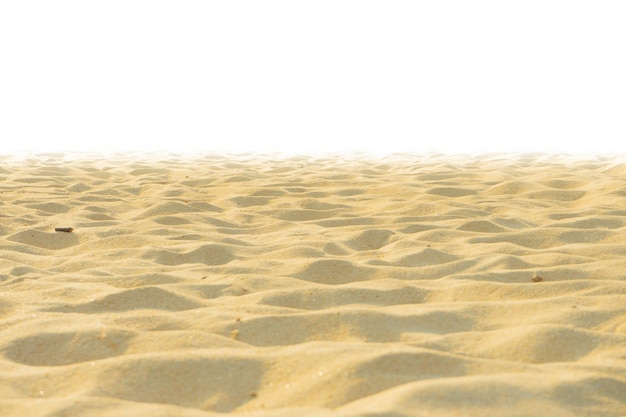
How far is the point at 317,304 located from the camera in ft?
6.90

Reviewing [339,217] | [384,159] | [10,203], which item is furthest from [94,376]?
[384,159]

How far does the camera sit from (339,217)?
3598mm

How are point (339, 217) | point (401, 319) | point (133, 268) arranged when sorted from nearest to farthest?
point (401, 319)
point (133, 268)
point (339, 217)

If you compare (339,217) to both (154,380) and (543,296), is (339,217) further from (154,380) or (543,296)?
(154,380)

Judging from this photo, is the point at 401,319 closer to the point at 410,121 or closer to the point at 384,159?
the point at 384,159

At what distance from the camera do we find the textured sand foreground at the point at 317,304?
1.45 meters

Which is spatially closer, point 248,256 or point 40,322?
point 40,322

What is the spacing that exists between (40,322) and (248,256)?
974 millimetres

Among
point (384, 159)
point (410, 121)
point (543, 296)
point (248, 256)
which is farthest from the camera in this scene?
point (410, 121)

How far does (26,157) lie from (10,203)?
152 inches

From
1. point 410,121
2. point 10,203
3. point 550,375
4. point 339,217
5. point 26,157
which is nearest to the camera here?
point 550,375

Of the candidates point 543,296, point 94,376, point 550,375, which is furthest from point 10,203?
point 550,375

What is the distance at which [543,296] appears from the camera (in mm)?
2152

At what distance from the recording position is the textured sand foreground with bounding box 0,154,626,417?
1453mm
